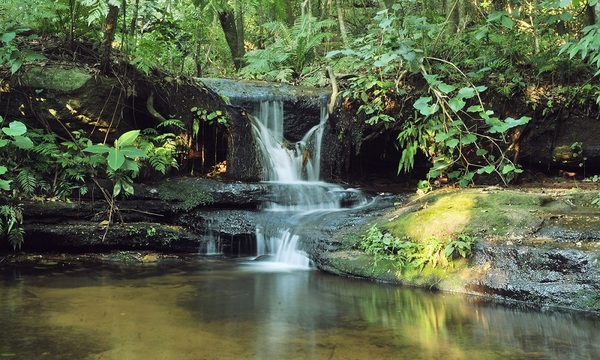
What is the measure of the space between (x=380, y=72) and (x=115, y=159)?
4937 mm

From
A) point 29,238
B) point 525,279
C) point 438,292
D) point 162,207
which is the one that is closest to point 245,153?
point 162,207

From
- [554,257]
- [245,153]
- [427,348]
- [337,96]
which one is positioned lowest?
[427,348]

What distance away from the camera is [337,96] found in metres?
8.84

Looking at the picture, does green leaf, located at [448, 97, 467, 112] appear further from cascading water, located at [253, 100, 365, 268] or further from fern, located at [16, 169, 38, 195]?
fern, located at [16, 169, 38, 195]

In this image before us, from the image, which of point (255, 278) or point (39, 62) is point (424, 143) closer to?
point (255, 278)

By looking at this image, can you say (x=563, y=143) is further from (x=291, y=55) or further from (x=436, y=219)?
(x=291, y=55)

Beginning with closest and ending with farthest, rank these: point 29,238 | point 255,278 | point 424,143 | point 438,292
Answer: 1. point 438,292
2. point 255,278
3. point 29,238
4. point 424,143

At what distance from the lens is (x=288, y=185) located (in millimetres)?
7504

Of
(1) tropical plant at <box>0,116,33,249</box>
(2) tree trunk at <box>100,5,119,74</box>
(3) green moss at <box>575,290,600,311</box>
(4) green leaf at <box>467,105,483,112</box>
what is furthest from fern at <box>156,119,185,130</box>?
(3) green moss at <box>575,290,600,311</box>

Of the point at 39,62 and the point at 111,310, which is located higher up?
the point at 39,62

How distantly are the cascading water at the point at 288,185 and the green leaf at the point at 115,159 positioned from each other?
2092 mm

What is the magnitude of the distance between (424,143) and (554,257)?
3883 mm

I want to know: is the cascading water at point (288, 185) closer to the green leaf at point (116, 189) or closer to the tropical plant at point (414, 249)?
the tropical plant at point (414, 249)

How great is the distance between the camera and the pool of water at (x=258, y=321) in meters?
3.05
